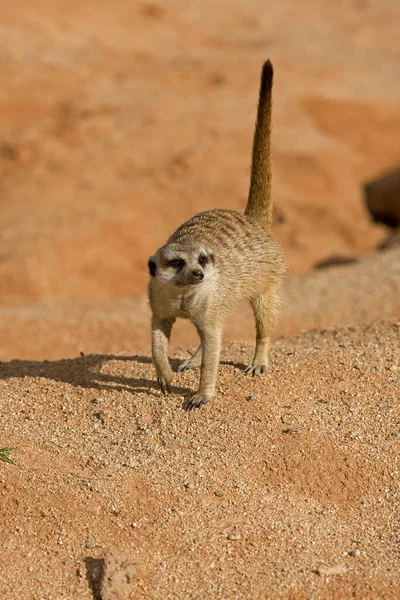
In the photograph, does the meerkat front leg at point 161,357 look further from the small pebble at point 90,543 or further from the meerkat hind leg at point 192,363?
the small pebble at point 90,543

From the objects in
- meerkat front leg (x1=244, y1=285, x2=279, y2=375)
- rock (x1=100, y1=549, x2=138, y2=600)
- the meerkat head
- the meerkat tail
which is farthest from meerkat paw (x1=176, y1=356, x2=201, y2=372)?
rock (x1=100, y1=549, x2=138, y2=600)

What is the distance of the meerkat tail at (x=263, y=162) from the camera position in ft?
14.2

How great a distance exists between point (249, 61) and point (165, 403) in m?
12.1

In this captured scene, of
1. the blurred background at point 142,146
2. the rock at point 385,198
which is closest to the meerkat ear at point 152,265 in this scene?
the blurred background at point 142,146

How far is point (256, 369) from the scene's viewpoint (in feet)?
13.7

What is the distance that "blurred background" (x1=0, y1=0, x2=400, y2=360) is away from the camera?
8570 millimetres

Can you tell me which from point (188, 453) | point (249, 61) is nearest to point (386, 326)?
point (188, 453)

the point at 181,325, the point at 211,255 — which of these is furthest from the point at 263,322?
the point at 181,325

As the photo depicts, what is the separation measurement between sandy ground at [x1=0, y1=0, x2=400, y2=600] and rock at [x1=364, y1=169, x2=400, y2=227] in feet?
0.68

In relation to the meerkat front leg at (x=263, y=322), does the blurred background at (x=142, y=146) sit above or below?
above

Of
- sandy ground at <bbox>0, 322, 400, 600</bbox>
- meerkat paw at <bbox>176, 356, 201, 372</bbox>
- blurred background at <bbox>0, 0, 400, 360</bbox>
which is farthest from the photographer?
blurred background at <bbox>0, 0, 400, 360</bbox>

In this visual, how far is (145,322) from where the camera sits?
7102 mm

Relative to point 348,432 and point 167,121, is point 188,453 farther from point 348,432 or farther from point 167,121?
point 167,121

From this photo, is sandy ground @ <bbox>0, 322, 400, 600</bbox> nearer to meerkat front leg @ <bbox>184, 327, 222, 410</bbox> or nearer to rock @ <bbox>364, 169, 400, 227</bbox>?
meerkat front leg @ <bbox>184, 327, 222, 410</bbox>
